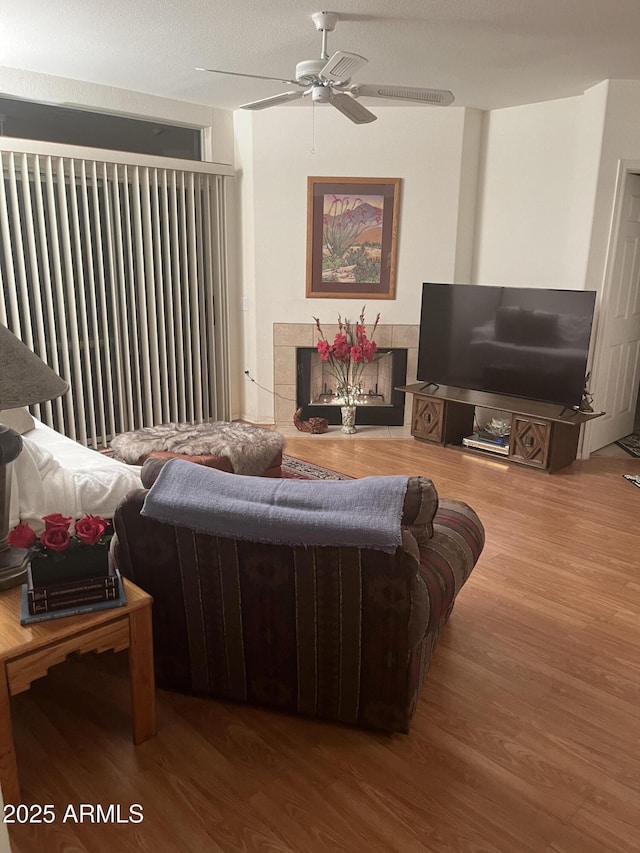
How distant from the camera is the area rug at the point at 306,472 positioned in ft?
15.8

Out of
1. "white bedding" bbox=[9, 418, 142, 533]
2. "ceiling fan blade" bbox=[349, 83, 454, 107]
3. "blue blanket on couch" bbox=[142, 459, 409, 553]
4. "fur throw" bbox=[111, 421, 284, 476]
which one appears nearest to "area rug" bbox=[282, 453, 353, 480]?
"fur throw" bbox=[111, 421, 284, 476]

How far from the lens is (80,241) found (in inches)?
196

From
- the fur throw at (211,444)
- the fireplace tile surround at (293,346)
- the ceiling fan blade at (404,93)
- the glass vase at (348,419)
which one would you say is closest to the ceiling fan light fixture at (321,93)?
the ceiling fan blade at (404,93)

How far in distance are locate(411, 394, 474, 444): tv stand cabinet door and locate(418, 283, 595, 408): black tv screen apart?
19 cm

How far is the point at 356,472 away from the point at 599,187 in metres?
2.70

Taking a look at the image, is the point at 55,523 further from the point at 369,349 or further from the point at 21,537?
the point at 369,349

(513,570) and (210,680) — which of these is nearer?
(210,680)

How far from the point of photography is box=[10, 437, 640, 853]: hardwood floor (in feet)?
6.20

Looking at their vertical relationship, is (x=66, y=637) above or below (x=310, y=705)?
above

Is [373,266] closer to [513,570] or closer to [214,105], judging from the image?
Result: [214,105]

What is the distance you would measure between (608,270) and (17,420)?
4.18 m

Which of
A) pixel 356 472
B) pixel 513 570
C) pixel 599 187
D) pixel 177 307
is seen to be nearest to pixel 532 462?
pixel 356 472

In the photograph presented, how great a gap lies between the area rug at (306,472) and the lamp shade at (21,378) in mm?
2894

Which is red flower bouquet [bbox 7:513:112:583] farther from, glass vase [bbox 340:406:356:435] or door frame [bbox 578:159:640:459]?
door frame [bbox 578:159:640:459]
